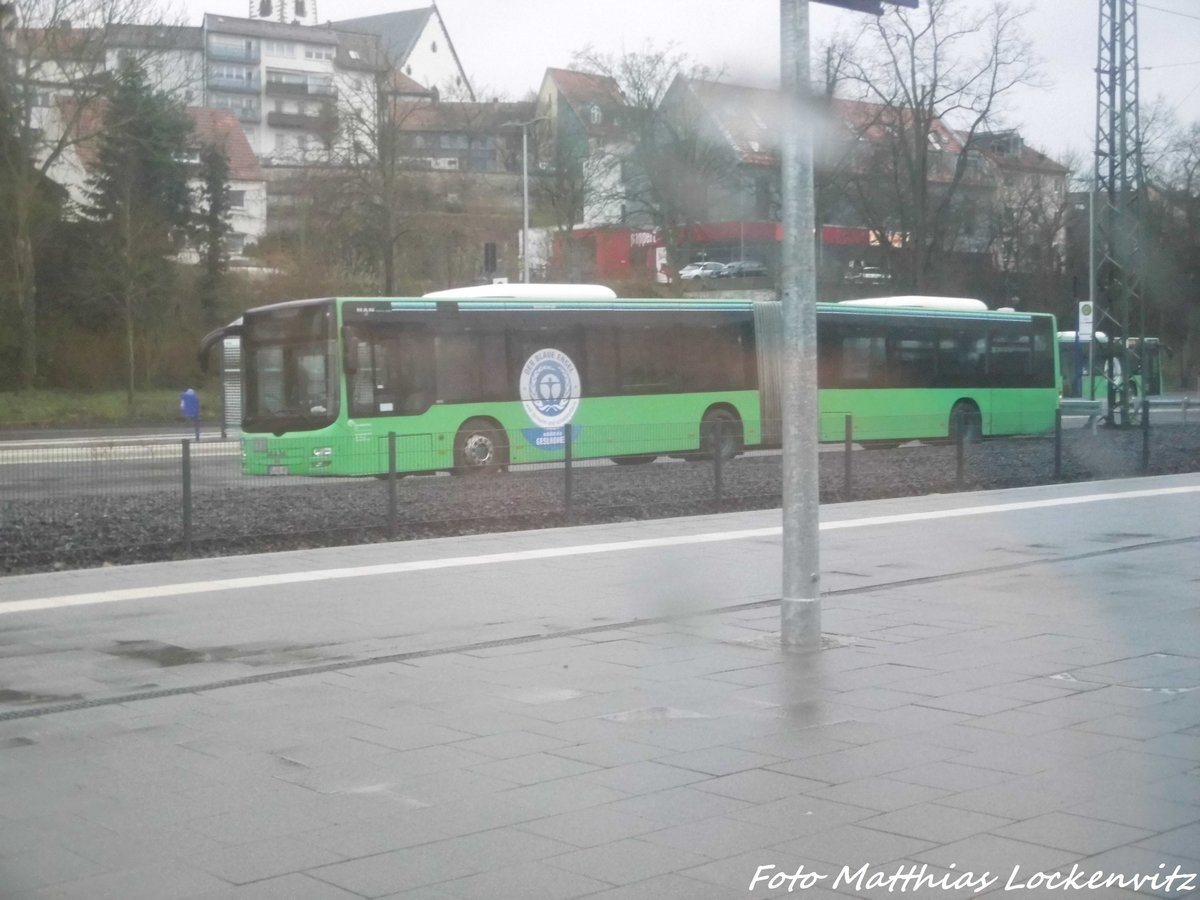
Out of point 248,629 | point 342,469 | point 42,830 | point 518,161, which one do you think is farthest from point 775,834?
point 518,161

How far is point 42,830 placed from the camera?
5418mm

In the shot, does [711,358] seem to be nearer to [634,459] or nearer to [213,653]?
[634,459]

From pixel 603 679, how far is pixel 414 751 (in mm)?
1758

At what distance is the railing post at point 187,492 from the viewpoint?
14.5m

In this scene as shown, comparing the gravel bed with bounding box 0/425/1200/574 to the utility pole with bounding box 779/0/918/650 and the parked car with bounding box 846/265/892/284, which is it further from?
the parked car with bounding box 846/265/892/284

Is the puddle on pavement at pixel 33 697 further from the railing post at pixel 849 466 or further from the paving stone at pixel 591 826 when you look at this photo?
the railing post at pixel 849 466

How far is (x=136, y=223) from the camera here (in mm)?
48281

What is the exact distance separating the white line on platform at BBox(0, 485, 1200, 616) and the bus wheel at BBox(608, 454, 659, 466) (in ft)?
14.1

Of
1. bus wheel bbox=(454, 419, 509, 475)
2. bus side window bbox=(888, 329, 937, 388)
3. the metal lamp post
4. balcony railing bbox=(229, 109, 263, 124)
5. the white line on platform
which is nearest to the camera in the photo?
the white line on platform

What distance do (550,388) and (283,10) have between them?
3909 inches

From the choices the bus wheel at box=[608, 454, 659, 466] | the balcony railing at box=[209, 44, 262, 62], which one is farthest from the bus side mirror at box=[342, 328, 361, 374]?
the balcony railing at box=[209, 44, 262, 62]

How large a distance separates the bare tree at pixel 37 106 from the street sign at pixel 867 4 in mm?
28086

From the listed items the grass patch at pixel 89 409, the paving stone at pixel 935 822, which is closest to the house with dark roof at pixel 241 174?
the grass patch at pixel 89 409

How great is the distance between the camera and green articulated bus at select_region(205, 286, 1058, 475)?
2053 centimetres
